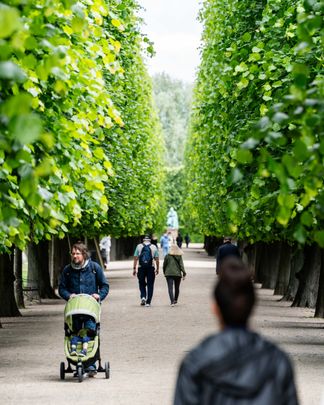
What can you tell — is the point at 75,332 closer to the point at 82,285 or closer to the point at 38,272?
the point at 82,285

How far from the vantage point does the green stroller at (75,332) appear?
1433 cm

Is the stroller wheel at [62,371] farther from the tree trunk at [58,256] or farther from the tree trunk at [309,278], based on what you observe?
the tree trunk at [58,256]

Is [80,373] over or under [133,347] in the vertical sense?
over

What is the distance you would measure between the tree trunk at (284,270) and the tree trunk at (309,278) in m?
4.33

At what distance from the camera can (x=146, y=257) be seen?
98.3ft

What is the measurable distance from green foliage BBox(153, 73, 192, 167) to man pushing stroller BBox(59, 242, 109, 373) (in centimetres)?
11937

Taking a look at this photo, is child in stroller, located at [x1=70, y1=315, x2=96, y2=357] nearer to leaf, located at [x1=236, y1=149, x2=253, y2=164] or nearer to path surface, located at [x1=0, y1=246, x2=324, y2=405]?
path surface, located at [x1=0, y1=246, x2=324, y2=405]

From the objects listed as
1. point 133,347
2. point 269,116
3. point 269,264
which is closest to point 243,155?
point 269,116

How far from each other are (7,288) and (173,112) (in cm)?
11550

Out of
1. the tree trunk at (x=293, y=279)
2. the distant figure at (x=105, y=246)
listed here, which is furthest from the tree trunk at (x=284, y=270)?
the distant figure at (x=105, y=246)

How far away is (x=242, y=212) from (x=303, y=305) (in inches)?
328

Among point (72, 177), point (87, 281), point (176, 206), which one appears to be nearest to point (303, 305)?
point (87, 281)

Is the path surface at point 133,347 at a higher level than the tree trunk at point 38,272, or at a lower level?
lower

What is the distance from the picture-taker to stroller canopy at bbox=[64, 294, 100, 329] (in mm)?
14289
